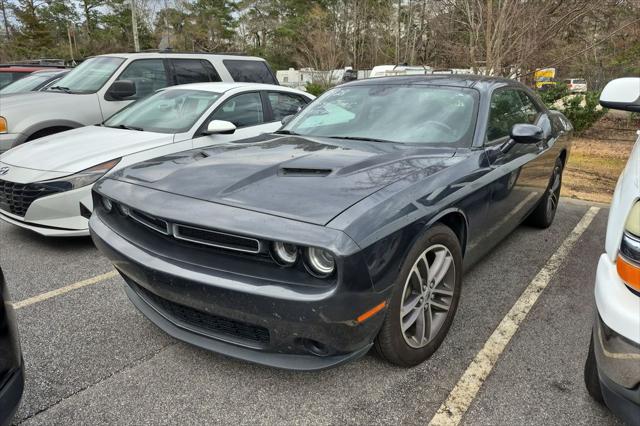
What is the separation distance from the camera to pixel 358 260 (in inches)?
72.9

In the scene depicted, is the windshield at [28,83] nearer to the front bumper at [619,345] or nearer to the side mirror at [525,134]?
the side mirror at [525,134]

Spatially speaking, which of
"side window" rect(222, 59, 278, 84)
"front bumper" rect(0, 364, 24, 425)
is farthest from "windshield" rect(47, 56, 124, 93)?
"front bumper" rect(0, 364, 24, 425)

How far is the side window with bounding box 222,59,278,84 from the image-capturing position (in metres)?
7.50

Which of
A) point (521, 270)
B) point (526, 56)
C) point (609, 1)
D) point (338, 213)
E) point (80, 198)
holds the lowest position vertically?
point (521, 270)

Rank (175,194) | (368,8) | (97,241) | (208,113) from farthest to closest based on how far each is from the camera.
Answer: (368,8) < (208,113) < (97,241) < (175,194)

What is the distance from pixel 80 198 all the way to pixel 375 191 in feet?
9.48

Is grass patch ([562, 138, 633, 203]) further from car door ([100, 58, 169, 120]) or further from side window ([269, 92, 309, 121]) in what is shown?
car door ([100, 58, 169, 120])

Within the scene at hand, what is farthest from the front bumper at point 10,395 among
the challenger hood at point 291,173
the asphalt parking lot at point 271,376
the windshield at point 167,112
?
the windshield at point 167,112

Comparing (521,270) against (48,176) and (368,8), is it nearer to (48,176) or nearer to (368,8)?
(48,176)

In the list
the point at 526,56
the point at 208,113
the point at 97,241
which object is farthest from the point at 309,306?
the point at 526,56

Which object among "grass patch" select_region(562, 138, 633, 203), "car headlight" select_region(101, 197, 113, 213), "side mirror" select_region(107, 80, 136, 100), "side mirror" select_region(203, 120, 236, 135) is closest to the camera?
"car headlight" select_region(101, 197, 113, 213)

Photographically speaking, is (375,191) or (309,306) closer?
(309,306)

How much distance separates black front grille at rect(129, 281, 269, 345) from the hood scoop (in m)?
0.81

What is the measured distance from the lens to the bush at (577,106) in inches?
455
